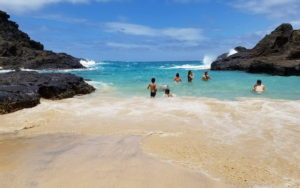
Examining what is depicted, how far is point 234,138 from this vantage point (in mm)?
6570

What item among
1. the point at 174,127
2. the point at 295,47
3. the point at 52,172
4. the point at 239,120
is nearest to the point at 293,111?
the point at 239,120

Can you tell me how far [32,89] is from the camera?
10891 millimetres

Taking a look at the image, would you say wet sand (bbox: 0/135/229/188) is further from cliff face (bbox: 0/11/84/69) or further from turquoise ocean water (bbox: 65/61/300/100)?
cliff face (bbox: 0/11/84/69)

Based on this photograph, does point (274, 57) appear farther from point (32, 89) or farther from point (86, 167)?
point (86, 167)

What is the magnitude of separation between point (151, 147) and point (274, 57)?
29713 millimetres

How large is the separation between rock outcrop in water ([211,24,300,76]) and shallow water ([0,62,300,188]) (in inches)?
781

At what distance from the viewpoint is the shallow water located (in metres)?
4.45

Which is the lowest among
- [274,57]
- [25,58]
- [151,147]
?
[151,147]

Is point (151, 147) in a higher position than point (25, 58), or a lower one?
lower

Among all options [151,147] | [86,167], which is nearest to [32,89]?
[151,147]

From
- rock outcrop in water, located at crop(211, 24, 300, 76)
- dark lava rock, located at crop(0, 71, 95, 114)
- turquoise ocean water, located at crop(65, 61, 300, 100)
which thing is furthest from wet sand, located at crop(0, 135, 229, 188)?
rock outcrop in water, located at crop(211, 24, 300, 76)

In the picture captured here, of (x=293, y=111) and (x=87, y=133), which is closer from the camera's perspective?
(x=87, y=133)

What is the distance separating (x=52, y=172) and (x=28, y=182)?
39cm

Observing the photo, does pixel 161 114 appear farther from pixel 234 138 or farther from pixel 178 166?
pixel 178 166
